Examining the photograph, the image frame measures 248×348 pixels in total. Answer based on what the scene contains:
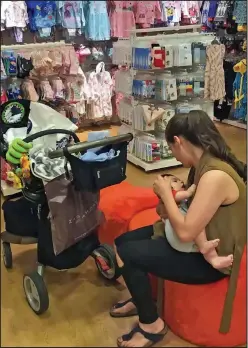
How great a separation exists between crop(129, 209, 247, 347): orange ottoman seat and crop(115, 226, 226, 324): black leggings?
66 millimetres

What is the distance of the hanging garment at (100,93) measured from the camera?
5.73 metres

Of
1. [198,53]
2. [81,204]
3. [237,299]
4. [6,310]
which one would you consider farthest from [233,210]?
[198,53]

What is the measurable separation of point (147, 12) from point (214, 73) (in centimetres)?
152

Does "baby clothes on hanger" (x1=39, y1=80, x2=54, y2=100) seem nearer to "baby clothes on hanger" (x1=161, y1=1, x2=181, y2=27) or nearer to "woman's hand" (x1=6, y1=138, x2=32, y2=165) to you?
"baby clothes on hanger" (x1=161, y1=1, x2=181, y2=27)

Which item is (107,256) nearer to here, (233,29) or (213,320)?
(213,320)

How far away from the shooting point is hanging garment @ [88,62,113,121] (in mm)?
5727

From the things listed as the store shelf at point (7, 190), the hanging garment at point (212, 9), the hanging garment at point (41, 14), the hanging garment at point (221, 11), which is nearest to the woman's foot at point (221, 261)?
the store shelf at point (7, 190)

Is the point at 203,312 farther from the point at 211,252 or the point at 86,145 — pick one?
the point at 86,145

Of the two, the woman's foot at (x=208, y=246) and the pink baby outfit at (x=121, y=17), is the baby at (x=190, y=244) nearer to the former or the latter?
the woman's foot at (x=208, y=246)

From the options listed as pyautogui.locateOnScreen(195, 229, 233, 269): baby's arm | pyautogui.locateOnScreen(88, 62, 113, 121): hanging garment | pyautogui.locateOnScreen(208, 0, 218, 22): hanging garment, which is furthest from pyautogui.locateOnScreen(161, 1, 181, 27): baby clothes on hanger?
pyautogui.locateOnScreen(195, 229, 233, 269): baby's arm

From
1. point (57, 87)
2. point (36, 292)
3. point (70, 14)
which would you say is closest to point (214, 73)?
point (57, 87)

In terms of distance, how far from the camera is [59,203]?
212cm

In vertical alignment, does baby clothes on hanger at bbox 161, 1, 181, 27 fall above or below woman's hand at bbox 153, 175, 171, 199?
above

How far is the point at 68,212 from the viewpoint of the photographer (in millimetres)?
2168
